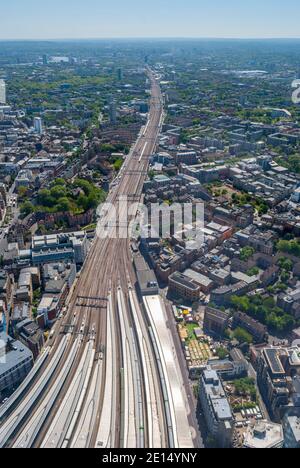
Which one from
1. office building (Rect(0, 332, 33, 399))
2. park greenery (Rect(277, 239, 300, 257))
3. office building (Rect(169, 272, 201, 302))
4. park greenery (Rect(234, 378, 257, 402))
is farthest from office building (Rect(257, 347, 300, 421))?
office building (Rect(0, 332, 33, 399))

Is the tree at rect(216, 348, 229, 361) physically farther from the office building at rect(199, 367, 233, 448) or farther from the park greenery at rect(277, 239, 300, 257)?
the park greenery at rect(277, 239, 300, 257)

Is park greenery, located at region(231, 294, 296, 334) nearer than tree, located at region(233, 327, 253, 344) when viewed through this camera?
No

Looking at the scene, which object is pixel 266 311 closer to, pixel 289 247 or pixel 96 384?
pixel 289 247

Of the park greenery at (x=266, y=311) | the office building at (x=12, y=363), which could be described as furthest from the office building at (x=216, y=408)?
the office building at (x=12, y=363)

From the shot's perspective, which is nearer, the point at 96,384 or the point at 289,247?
the point at 96,384

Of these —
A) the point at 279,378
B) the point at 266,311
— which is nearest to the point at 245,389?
the point at 279,378

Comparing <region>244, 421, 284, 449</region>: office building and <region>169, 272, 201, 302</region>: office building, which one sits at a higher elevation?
<region>169, 272, 201, 302</region>: office building
